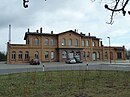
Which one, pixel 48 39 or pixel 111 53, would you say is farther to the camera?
pixel 111 53

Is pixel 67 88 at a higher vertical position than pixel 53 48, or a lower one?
lower

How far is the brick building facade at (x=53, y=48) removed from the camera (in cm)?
6562

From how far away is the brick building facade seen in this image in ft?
215

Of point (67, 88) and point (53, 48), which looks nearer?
point (67, 88)

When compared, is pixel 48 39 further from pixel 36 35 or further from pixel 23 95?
pixel 23 95

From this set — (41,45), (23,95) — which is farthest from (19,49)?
(23,95)

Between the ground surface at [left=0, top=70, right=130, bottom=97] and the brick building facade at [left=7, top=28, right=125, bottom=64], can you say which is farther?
the brick building facade at [left=7, top=28, right=125, bottom=64]

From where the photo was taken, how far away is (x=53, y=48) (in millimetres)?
71000

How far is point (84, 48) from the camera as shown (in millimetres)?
76375

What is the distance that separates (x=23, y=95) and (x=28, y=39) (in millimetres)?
59370

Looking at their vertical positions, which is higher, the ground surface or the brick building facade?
the brick building facade

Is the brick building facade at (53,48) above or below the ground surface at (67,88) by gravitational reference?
above

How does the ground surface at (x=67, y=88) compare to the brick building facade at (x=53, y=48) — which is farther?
the brick building facade at (x=53, y=48)

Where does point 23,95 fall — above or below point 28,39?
below
